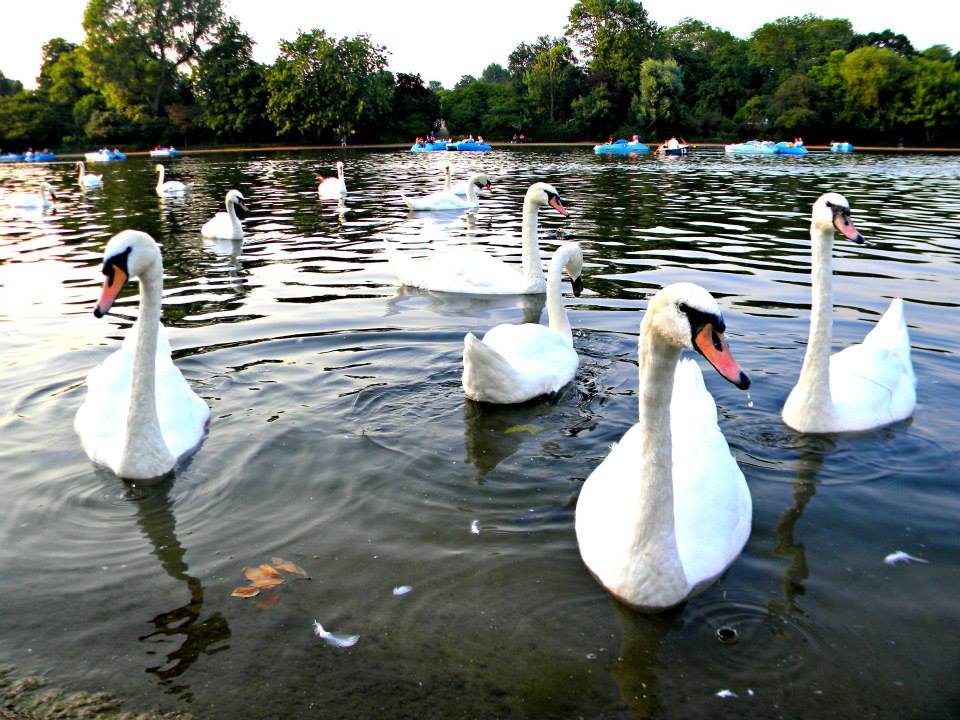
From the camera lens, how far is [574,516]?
14.4 feet

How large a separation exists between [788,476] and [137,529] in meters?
3.87

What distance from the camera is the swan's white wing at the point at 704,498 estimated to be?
3.62m

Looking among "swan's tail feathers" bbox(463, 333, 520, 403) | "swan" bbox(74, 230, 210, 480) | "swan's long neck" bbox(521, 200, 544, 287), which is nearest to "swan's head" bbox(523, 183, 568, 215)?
"swan's long neck" bbox(521, 200, 544, 287)

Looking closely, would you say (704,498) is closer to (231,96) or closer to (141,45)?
(231,96)

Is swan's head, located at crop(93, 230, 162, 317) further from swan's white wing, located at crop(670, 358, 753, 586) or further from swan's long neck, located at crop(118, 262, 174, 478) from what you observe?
swan's white wing, located at crop(670, 358, 753, 586)

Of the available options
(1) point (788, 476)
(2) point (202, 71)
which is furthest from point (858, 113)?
(1) point (788, 476)

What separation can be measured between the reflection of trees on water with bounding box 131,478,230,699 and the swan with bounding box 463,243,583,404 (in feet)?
7.68

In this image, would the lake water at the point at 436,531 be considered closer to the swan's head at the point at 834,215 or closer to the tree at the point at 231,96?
the swan's head at the point at 834,215

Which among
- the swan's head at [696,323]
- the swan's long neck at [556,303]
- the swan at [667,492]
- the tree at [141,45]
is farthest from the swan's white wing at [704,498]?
the tree at [141,45]

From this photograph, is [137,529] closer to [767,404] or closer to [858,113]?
[767,404]

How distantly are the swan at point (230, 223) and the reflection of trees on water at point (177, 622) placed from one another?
10946 millimetres

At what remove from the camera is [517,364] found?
6.04m

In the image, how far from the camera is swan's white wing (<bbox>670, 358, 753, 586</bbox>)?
11.9ft

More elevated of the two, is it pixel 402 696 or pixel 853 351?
pixel 853 351
